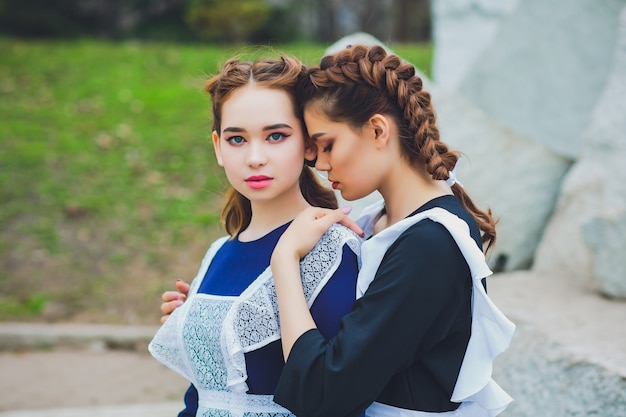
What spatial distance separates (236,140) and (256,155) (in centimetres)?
9

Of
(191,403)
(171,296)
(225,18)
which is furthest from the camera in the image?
(225,18)

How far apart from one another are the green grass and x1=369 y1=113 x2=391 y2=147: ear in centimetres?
293

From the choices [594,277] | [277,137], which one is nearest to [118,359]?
[594,277]

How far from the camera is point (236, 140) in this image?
1729 mm

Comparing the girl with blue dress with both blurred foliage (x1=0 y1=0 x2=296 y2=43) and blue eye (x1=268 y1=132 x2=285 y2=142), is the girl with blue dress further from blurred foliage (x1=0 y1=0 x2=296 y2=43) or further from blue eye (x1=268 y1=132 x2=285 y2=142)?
blurred foliage (x1=0 y1=0 x2=296 y2=43)

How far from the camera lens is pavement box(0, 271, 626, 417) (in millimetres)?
2383

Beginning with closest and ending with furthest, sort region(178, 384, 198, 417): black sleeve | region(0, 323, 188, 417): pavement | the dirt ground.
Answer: region(178, 384, 198, 417): black sleeve < region(0, 323, 188, 417): pavement < the dirt ground

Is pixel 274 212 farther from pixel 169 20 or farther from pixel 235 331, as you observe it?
pixel 169 20

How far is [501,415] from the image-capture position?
2645mm

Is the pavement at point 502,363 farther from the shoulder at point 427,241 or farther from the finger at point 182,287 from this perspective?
the finger at point 182,287

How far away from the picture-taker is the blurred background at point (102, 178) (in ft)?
17.0

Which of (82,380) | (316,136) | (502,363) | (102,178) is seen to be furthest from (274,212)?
(102,178)

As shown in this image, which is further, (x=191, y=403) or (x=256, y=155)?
(x=191, y=403)

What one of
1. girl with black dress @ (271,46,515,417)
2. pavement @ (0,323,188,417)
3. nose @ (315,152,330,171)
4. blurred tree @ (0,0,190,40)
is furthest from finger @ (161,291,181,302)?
blurred tree @ (0,0,190,40)
